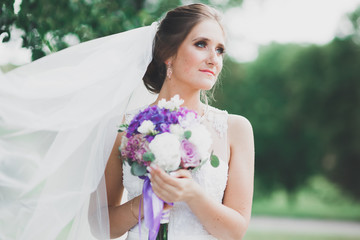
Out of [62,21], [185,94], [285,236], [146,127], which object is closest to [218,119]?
[185,94]

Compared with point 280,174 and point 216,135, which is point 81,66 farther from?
point 280,174

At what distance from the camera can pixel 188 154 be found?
7.91ft

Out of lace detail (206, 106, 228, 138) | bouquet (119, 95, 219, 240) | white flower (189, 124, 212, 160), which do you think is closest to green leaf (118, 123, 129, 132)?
bouquet (119, 95, 219, 240)

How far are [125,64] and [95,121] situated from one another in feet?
1.76

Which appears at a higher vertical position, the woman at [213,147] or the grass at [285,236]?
the grass at [285,236]

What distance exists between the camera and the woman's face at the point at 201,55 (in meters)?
2.95

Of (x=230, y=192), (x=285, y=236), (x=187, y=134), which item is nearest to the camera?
(x=187, y=134)

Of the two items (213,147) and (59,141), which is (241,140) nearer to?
(213,147)

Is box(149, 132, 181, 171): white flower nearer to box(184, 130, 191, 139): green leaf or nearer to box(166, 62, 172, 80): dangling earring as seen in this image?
box(184, 130, 191, 139): green leaf

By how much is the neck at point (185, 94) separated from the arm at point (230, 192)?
0.94ft

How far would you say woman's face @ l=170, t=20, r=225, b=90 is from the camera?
295 cm

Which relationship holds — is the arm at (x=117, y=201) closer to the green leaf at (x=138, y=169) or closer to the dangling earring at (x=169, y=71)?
the green leaf at (x=138, y=169)

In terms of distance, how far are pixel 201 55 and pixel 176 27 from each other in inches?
12.5

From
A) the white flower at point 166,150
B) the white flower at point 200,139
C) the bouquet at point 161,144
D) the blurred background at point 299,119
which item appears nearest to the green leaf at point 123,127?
the bouquet at point 161,144
